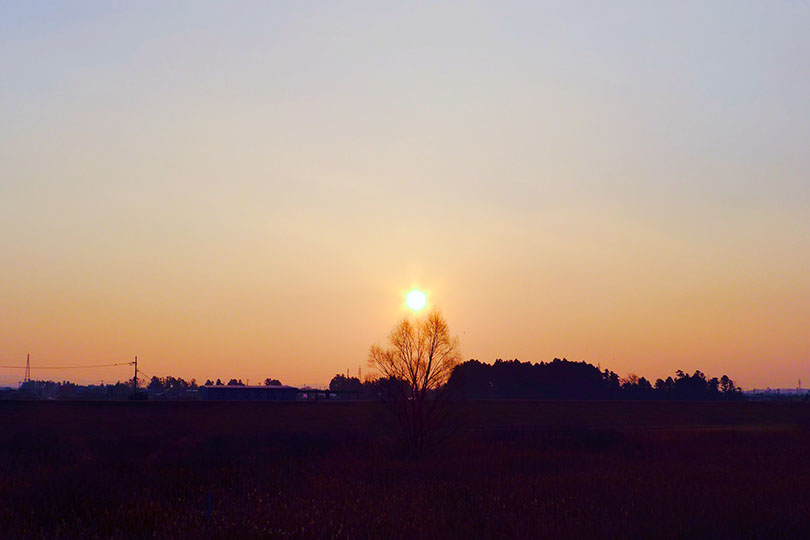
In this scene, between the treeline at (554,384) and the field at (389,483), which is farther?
the treeline at (554,384)

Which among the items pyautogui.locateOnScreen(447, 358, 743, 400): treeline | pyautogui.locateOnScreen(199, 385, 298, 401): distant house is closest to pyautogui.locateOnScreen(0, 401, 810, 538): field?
pyautogui.locateOnScreen(199, 385, 298, 401): distant house

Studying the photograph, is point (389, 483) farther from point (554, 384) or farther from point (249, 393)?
point (554, 384)

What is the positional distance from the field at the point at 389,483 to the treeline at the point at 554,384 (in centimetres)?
8647

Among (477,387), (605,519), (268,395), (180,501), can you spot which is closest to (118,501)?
(180,501)

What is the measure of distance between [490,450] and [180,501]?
74.6 feet

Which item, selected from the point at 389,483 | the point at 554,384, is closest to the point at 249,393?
the point at 554,384

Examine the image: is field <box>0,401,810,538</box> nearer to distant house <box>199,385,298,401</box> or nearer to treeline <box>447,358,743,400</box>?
distant house <box>199,385,298,401</box>

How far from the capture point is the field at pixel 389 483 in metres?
16.3

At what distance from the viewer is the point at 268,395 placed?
11619 centimetres

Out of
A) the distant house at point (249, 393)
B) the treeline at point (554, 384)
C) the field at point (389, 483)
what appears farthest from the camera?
the treeline at point (554, 384)

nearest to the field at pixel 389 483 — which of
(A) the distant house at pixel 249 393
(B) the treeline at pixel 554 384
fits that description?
(A) the distant house at pixel 249 393

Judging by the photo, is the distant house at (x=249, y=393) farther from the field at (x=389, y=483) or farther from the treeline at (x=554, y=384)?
the field at (x=389, y=483)

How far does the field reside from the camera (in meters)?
16.3

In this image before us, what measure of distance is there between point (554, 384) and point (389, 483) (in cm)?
11840
